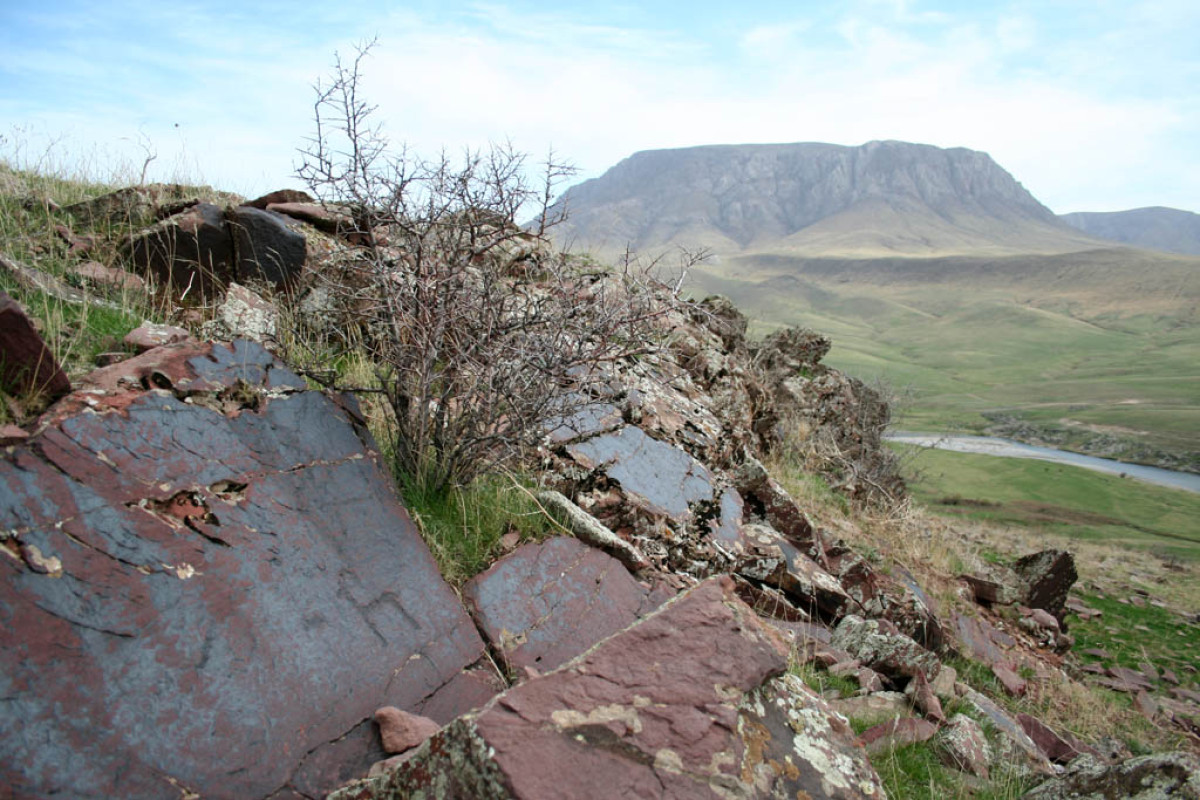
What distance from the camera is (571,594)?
333 centimetres

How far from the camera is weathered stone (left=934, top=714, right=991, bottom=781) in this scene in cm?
373

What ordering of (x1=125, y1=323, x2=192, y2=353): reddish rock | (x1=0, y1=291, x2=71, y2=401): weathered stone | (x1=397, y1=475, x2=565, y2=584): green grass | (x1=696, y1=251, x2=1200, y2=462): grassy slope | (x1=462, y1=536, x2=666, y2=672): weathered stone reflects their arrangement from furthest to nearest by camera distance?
(x1=696, y1=251, x2=1200, y2=462): grassy slope
(x1=397, y1=475, x2=565, y2=584): green grass
(x1=125, y1=323, x2=192, y2=353): reddish rock
(x1=462, y1=536, x2=666, y2=672): weathered stone
(x1=0, y1=291, x2=71, y2=401): weathered stone

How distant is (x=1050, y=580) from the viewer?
31.0 ft

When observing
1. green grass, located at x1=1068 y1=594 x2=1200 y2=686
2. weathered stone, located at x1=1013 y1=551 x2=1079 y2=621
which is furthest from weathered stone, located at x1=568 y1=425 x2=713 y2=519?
green grass, located at x1=1068 y1=594 x2=1200 y2=686

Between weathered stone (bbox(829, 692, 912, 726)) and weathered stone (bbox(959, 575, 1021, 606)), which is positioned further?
weathered stone (bbox(959, 575, 1021, 606))

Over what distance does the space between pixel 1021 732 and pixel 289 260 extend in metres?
5.85

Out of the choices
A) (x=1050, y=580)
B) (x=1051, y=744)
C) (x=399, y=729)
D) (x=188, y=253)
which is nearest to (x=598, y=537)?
(x=399, y=729)

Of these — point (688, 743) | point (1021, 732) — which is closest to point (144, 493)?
point (688, 743)

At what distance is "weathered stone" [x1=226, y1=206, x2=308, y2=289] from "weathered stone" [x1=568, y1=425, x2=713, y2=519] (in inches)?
92.3

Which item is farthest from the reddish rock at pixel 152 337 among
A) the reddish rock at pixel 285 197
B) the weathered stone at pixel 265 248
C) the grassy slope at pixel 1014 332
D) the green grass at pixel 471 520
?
the grassy slope at pixel 1014 332

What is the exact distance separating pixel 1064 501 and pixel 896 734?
1318 inches

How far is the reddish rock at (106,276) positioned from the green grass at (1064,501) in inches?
903

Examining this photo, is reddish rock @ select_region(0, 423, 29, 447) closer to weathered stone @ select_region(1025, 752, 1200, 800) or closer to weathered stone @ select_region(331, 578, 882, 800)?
weathered stone @ select_region(331, 578, 882, 800)

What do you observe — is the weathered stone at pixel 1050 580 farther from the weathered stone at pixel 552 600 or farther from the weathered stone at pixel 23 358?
the weathered stone at pixel 23 358
